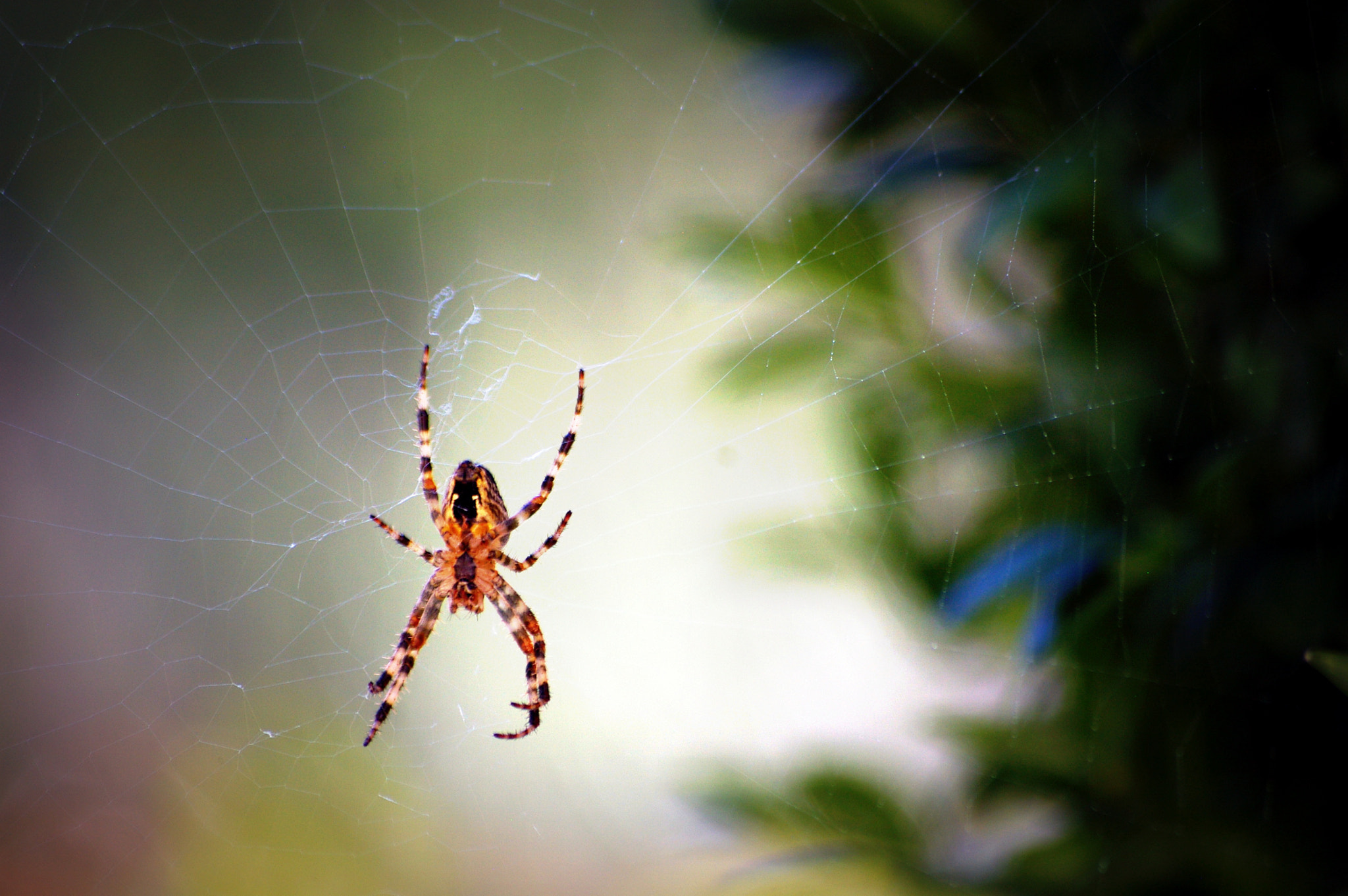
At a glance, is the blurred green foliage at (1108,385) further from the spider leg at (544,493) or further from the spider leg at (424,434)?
the spider leg at (424,434)

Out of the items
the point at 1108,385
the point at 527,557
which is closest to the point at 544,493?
the point at 527,557

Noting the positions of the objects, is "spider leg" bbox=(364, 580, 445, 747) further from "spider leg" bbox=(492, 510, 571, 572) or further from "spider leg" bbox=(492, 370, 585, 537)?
"spider leg" bbox=(492, 370, 585, 537)

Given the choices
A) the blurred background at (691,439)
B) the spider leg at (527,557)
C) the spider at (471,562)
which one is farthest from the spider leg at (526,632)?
the blurred background at (691,439)

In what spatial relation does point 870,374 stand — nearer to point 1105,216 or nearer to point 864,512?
point 864,512

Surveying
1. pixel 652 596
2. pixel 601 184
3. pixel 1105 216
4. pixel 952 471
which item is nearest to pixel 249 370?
pixel 601 184

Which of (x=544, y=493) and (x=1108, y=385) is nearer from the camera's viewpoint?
(x=1108, y=385)

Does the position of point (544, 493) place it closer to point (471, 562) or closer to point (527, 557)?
point (527, 557)
